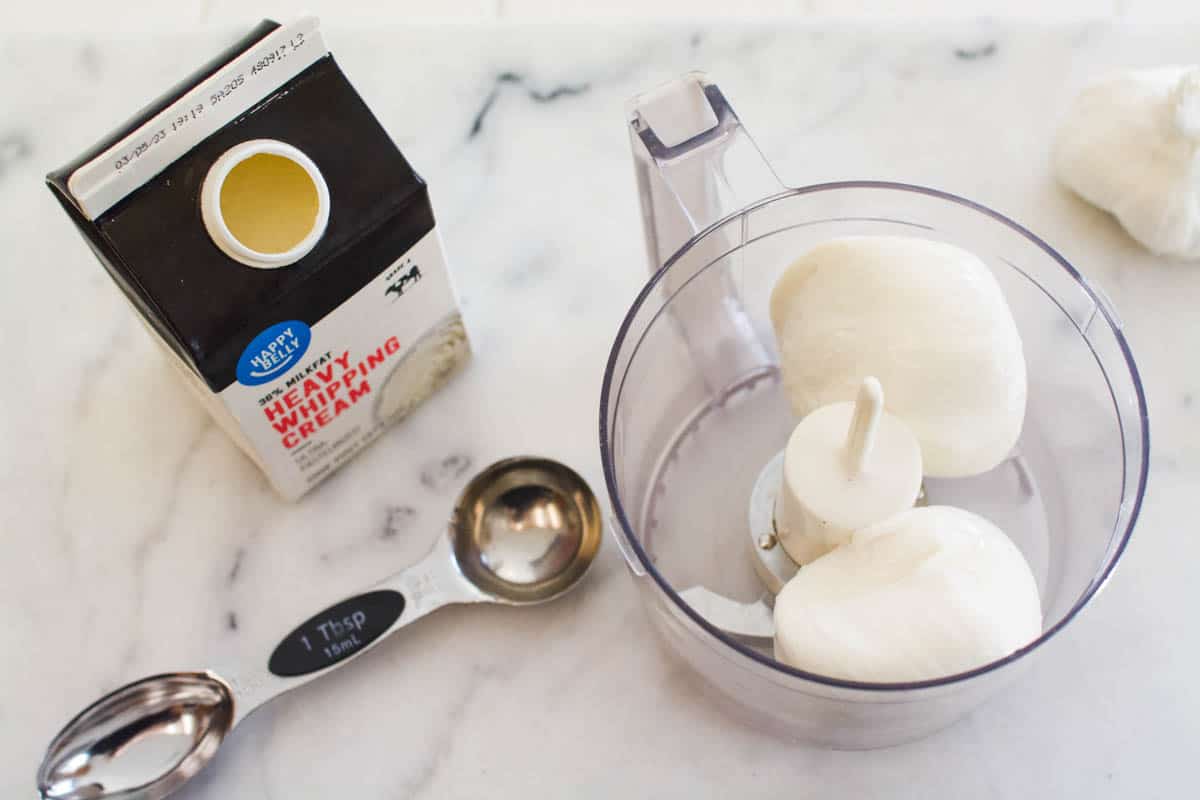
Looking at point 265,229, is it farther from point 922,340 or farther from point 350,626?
point 922,340

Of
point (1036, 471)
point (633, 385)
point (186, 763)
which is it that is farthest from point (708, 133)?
point (186, 763)

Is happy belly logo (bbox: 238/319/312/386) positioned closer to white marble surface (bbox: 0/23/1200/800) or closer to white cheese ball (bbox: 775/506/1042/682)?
white marble surface (bbox: 0/23/1200/800)

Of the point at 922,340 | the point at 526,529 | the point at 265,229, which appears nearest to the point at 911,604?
the point at 922,340

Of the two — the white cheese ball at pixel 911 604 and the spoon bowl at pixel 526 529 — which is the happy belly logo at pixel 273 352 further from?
the white cheese ball at pixel 911 604

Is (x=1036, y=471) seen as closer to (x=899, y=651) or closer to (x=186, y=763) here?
(x=899, y=651)

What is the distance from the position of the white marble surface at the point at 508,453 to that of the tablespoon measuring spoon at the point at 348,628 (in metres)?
0.02

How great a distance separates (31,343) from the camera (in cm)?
72

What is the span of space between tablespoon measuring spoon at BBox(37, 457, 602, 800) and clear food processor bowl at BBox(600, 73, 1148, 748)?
5cm

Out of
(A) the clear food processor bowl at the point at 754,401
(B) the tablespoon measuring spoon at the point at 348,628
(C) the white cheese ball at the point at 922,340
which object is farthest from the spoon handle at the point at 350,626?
(C) the white cheese ball at the point at 922,340

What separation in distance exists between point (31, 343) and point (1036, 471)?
58 centimetres

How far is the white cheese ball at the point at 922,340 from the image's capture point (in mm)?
554

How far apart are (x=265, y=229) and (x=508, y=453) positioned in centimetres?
19

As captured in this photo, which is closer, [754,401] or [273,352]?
[273,352]

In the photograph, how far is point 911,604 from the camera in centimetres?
51
